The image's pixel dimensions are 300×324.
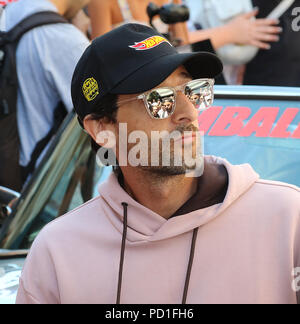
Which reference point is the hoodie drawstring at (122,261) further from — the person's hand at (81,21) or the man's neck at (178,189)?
the person's hand at (81,21)

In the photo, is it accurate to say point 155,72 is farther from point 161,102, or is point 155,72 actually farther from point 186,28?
point 186,28

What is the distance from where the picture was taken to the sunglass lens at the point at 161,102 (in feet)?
6.70

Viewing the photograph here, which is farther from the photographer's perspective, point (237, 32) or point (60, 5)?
point (237, 32)

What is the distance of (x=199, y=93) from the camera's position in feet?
6.95

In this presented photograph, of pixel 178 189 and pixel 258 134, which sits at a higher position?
pixel 178 189

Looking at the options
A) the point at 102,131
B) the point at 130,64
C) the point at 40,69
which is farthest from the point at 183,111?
the point at 40,69

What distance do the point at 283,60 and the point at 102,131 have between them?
283cm

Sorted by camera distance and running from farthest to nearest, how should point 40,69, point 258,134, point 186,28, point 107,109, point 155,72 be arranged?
1. point 186,28
2. point 40,69
3. point 258,134
4. point 107,109
5. point 155,72

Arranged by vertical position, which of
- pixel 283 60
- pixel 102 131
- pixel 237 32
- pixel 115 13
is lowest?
pixel 283 60

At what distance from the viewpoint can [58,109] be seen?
4102mm

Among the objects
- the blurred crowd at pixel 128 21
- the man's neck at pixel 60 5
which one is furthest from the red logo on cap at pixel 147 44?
the man's neck at pixel 60 5

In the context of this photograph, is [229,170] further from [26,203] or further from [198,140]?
[26,203]

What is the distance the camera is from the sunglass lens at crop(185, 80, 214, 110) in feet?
6.87
